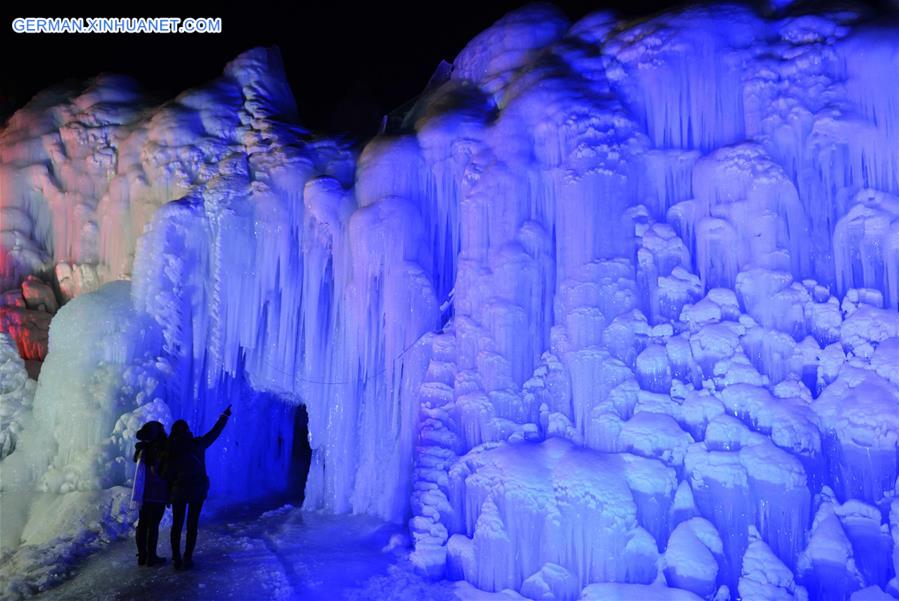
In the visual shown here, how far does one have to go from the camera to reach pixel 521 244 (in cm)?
787

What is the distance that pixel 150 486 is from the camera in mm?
6613

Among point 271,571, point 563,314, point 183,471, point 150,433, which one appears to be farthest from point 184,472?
point 563,314

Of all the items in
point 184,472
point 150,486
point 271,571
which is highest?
point 184,472

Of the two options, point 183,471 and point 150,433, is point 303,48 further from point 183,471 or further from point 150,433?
point 183,471

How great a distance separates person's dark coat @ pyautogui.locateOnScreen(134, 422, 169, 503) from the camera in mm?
6570

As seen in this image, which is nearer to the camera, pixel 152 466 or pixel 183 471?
pixel 183 471

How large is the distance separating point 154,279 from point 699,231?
7129 millimetres

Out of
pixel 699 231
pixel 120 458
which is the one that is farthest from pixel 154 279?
pixel 699 231

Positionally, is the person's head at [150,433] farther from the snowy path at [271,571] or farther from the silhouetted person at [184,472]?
the snowy path at [271,571]

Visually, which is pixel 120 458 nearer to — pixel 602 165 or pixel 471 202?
pixel 471 202

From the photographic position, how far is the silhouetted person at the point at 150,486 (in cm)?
659

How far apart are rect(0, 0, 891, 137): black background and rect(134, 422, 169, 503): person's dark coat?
328 inches

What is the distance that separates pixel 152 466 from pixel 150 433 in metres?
0.33

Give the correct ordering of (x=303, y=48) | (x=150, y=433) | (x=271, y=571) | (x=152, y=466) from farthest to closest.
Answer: (x=303, y=48)
(x=271, y=571)
(x=150, y=433)
(x=152, y=466)
